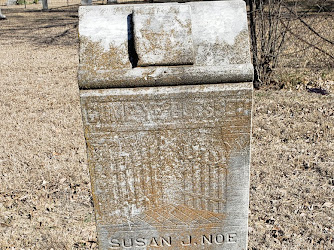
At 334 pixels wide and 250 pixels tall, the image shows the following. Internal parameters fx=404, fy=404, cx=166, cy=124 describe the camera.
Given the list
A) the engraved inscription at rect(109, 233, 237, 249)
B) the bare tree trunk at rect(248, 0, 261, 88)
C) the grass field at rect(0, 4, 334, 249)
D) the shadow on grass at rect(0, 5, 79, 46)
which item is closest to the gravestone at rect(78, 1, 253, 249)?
the engraved inscription at rect(109, 233, 237, 249)

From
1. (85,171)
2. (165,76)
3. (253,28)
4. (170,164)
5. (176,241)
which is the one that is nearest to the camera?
(165,76)

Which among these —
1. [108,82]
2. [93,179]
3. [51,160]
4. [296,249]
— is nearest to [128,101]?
[108,82]

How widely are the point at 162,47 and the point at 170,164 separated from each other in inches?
26.4

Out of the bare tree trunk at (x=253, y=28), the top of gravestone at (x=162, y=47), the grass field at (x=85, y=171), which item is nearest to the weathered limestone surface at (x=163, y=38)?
the top of gravestone at (x=162, y=47)

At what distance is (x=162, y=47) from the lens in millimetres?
2158

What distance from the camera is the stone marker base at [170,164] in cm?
220

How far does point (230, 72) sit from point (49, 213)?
2805 mm

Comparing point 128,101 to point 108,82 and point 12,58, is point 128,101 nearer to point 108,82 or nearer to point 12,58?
point 108,82

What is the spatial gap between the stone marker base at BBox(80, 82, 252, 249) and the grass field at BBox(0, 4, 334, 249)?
4.21 feet

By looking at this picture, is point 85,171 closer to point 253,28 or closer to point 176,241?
point 176,241

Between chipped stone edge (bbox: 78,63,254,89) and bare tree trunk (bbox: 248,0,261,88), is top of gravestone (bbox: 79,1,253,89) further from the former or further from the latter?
bare tree trunk (bbox: 248,0,261,88)

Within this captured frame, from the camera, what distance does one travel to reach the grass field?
378 cm

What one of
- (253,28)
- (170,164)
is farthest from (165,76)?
(253,28)

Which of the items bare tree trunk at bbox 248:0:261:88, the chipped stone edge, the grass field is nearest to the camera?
the chipped stone edge
